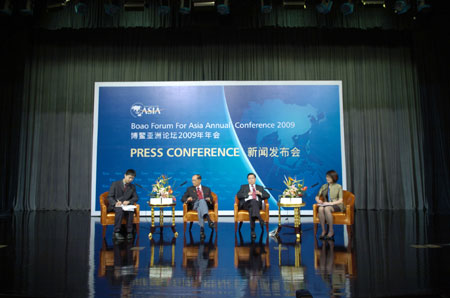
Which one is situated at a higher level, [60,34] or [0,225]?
[60,34]

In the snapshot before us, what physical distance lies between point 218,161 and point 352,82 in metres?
3.94

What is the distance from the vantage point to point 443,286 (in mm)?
2586

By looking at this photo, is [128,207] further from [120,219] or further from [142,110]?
[142,110]

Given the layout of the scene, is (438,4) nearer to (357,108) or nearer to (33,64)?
(357,108)

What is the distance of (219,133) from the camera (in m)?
8.13

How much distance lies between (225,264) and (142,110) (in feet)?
18.1

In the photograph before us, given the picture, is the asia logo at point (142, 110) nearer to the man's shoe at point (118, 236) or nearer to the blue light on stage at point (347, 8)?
the man's shoe at point (118, 236)

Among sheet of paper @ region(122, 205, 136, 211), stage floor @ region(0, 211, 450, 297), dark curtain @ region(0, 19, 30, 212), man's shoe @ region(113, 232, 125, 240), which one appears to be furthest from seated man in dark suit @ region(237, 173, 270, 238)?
dark curtain @ region(0, 19, 30, 212)

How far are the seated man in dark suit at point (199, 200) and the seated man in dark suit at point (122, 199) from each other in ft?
2.47

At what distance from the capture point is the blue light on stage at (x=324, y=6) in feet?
23.3

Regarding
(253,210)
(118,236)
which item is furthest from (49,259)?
(253,210)

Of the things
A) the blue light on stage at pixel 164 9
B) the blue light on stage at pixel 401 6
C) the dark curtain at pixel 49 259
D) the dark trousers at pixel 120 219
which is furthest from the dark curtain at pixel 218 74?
the dark trousers at pixel 120 219

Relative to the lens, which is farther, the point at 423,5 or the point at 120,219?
the point at 423,5

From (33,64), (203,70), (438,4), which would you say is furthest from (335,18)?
(33,64)
